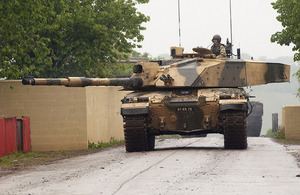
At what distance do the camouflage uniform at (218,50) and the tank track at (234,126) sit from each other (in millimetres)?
3682

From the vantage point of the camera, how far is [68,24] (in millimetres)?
27625

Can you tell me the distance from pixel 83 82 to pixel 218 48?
5553 mm

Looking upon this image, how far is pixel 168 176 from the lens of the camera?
418 inches

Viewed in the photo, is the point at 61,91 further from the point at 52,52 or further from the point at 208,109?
the point at 52,52

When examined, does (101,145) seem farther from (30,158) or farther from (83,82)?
(83,82)

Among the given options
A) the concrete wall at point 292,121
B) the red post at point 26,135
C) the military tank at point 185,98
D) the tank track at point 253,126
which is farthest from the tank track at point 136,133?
the tank track at point 253,126

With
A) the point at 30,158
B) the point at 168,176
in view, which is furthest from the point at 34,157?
the point at 168,176

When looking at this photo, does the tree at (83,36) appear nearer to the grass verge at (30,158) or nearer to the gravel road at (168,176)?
the grass verge at (30,158)

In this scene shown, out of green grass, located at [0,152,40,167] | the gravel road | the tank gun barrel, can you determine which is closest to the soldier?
the tank gun barrel

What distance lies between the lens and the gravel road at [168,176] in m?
9.14

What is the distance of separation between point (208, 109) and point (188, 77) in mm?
1440

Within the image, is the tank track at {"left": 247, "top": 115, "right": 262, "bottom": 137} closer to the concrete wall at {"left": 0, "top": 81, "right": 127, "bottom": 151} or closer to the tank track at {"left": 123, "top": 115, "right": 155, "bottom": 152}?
the concrete wall at {"left": 0, "top": 81, "right": 127, "bottom": 151}

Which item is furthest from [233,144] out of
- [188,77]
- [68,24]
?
[68,24]

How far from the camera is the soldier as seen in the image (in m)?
20.1
